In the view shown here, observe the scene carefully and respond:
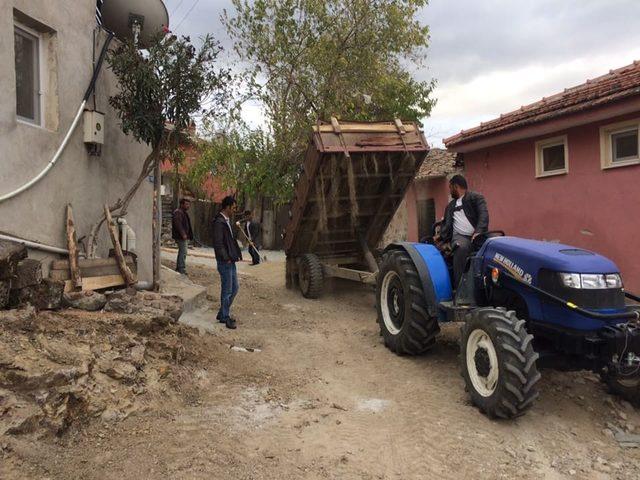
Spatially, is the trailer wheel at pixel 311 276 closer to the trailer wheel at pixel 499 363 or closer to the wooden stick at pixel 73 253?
the wooden stick at pixel 73 253

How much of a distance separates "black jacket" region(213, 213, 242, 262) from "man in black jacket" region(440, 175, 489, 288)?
113 inches

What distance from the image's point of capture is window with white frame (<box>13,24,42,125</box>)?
5.48 meters

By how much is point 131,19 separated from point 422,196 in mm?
12119

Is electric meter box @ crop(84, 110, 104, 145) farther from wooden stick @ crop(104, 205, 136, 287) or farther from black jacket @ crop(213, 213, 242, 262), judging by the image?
black jacket @ crop(213, 213, 242, 262)

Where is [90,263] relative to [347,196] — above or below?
below

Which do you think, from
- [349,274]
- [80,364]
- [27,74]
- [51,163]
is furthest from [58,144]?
[349,274]

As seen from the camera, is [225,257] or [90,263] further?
[225,257]

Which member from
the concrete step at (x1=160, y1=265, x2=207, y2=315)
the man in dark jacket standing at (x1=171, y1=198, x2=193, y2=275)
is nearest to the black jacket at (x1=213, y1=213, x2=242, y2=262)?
the concrete step at (x1=160, y1=265, x2=207, y2=315)

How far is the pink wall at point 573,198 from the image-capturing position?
25.5 feet

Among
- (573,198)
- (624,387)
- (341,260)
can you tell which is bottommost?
(624,387)

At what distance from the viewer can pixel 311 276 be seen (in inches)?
355

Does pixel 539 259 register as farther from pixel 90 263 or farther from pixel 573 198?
pixel 573 198

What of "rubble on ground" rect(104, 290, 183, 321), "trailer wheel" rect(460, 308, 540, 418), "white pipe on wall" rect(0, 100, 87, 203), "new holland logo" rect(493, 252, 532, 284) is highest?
"white pipe on wall" rect(0, 100, 87, 203)

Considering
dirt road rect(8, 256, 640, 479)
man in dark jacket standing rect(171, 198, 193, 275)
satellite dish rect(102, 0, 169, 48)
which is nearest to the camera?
dirt road rect(8, 256, 640, 479)
